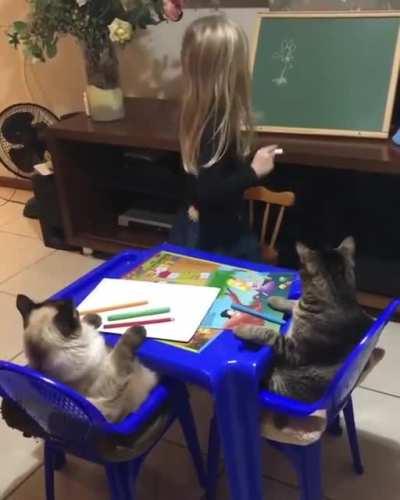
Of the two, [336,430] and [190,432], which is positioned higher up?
[190,432]

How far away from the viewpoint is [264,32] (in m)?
2.14

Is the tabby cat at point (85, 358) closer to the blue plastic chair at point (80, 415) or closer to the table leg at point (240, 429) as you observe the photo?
the blue plastic chair at point (80, 415)

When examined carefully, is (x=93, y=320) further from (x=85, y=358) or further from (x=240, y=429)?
(x=240, y=429)

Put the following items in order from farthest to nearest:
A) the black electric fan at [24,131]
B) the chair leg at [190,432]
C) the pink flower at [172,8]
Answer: the black electric fan at [24,131]
the pink flower at [172,8]
the chair leg at [190,432]

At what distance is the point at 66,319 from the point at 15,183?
2.57 metres

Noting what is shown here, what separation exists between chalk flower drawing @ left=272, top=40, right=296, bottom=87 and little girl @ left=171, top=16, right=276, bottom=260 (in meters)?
0.53

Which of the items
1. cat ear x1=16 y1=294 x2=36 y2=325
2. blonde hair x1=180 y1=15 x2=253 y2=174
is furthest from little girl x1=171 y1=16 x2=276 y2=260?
cat ear x1=16 y1=294 x2=36 y2=325

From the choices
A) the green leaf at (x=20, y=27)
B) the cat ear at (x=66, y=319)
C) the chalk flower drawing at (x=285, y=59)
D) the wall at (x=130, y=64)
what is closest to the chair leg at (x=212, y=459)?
the cat ear at (x=66, y=319)

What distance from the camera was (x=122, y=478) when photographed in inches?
45.8

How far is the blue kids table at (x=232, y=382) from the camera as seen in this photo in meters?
1.03

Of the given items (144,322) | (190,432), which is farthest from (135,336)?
(190,432)

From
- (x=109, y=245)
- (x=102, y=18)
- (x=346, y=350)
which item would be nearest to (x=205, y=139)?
(x=346, y=350)

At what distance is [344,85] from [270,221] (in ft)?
1.90

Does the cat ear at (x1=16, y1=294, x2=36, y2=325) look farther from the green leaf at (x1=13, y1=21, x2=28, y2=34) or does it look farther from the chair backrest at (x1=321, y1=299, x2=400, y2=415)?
the green leaf at (x1=13, y1=21, x2=28, y2=34)
